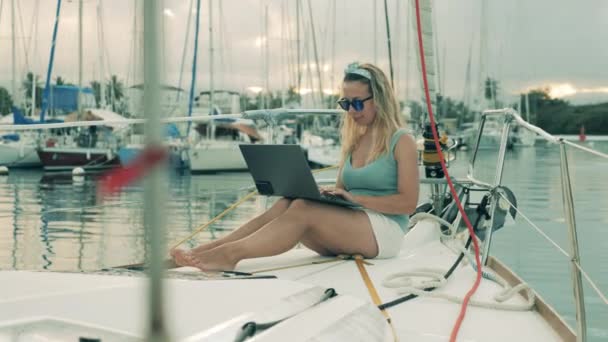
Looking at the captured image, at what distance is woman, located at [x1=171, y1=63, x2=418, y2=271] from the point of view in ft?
9.57

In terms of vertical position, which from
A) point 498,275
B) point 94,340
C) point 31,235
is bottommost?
point 31,235

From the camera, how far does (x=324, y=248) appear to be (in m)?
3.21

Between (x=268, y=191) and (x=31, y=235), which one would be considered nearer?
(x=268, y=191)

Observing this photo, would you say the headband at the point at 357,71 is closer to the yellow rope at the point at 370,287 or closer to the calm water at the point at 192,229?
the yellow rope at the point at 370,287

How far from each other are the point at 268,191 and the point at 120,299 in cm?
166

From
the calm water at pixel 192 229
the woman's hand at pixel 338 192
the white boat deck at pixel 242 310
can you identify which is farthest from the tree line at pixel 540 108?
the white boat deck at pixel 242 310

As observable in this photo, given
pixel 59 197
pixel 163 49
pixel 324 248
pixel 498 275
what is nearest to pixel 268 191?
pixel 324 248

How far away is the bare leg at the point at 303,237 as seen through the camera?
280cm

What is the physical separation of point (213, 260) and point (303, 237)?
0.50 metres

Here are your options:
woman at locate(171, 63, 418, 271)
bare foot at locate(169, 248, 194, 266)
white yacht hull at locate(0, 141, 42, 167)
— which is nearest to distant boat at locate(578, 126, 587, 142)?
woman at locate(171, 63, 418, 271)

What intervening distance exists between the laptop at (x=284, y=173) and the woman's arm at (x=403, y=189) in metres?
0.11

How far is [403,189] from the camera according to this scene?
3117 millimetres

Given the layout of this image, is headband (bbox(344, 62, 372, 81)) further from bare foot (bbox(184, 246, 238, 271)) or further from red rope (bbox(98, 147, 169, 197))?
red rope (bbox(98, 147, 169, 197))

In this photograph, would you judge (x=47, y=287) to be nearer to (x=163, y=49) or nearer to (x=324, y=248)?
(x=163, y=49)
